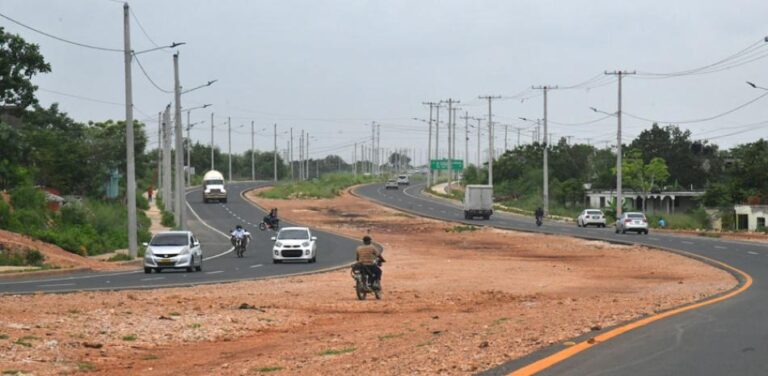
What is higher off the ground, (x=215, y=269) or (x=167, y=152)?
(x=167, y=152)

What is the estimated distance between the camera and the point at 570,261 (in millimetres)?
49312

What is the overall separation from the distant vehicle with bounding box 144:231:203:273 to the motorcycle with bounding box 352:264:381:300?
1514 centimetres

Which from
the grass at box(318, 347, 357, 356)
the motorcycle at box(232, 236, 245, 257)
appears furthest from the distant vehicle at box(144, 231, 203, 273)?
the grass at box(318, 347, 357, 356)

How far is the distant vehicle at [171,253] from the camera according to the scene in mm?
40656

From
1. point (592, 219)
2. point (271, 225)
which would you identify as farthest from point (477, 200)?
point (271, 225)

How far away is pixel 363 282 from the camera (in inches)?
1069

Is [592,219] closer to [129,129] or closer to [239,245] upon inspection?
[239,245]

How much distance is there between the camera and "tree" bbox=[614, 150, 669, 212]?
134m

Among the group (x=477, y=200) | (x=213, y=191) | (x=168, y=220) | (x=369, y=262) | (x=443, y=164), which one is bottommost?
(x=168, y=220)

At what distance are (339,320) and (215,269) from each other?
72.2ft

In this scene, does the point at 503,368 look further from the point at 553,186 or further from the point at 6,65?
the point at 553,186

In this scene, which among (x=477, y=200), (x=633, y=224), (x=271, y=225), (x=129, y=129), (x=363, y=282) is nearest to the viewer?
(x=363, y=282)

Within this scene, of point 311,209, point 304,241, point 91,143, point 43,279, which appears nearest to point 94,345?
point 43,279

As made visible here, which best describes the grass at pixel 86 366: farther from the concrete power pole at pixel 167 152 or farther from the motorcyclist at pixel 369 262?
the concrete power pole at pixel 167 152
